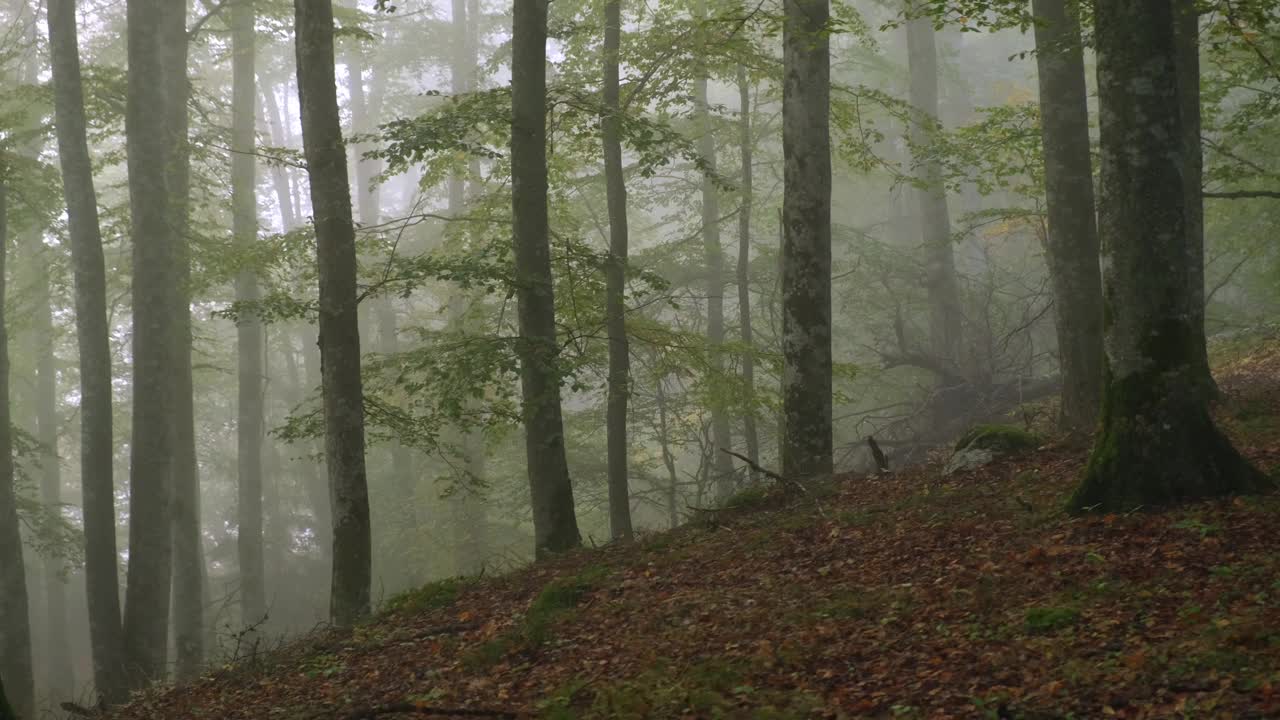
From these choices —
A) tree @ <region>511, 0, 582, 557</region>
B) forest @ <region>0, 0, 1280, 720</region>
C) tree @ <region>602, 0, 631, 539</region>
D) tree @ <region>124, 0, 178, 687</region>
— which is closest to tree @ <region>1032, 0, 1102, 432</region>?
forest @ <region>0, 0, 1280, 720</region>

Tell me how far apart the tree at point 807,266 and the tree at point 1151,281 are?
158 inches

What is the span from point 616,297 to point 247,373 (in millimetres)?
12152

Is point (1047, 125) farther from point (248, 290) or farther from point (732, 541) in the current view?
point (248, 290)

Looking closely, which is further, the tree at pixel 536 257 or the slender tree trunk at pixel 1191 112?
the tree at pixel 536 257

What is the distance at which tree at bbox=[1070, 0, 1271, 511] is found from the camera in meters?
6.21

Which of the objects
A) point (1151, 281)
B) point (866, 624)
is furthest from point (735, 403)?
point (866, 624)

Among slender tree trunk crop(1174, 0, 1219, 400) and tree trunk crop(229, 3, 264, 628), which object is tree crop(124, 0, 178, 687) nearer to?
tree trunk crop(229, 3, 264, 628)

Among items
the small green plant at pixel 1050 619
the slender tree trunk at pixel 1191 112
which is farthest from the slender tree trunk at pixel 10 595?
the slender tree trunk at pixel 1191 112

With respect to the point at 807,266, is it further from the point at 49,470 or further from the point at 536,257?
the point at 49,470

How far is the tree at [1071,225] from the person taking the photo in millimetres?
9992

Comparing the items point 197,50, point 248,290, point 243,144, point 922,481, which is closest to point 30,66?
point 197,50

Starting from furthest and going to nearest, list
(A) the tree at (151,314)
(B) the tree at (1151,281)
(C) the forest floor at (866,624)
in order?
1. (A) the tree at (151,314)
2. (B) the tree at (1151,281)
3. (C) the forest floor at (866,624)

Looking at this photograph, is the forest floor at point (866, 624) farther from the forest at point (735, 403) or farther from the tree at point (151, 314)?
the tree at point (151, 314)

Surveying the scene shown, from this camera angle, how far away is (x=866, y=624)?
5719mm
